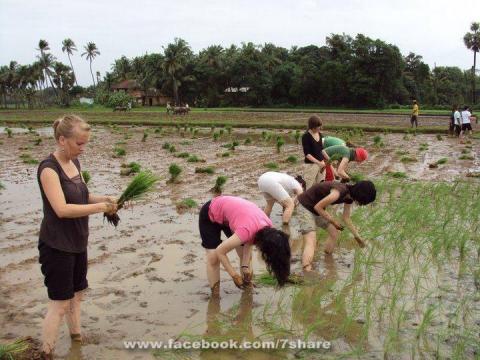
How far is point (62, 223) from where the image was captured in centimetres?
276

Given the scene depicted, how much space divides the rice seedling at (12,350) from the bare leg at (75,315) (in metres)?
0.30

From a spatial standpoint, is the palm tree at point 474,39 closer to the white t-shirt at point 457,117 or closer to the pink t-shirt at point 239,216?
the white t-shirt at point 457,117

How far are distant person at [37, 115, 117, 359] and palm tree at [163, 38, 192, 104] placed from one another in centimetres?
4887

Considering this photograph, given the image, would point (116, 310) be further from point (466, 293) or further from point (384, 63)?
point (384, 63)

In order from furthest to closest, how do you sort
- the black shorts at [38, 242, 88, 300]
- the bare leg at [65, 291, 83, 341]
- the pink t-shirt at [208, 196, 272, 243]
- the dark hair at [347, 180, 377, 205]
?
the dark hair at [347, 180, 377, 205] < the pink t-shirt at [208, 196, 272, 243] < the bare leg at [65, 291, 83, 341] < the black shorts at [38, 242, 88, 300]

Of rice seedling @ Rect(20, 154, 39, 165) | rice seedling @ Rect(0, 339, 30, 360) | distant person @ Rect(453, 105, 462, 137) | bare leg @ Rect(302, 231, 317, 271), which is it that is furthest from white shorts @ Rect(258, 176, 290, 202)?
distant person @ Rect(453, 105, 462, 137)

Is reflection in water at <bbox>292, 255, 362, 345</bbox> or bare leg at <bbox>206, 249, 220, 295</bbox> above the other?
bare leg at <bbox>206, 249, 220, 295</bbox>

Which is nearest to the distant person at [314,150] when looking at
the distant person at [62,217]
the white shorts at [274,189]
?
Result: the white shorts at [274,189]

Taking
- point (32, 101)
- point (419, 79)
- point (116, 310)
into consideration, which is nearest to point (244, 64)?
point (419, 79)

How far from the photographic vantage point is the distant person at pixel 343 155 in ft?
19.8

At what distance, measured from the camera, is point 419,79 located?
49.2 metres

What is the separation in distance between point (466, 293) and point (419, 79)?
49.4 m

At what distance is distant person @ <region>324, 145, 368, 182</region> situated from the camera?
605 cm

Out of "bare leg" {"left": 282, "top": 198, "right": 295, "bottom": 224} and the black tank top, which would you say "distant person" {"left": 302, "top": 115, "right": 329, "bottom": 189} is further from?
the black tank top
